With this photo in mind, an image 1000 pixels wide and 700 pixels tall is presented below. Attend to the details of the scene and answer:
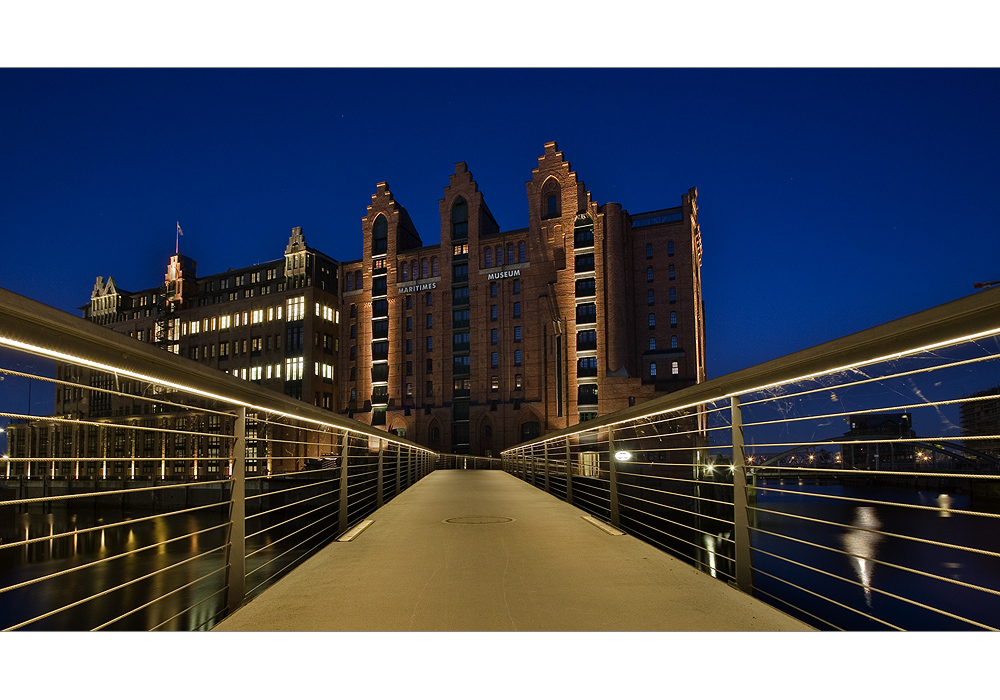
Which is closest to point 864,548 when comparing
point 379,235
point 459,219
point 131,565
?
point 459,219

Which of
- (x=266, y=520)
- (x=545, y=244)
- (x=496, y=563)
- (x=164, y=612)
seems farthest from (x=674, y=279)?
(x=496, y=563)

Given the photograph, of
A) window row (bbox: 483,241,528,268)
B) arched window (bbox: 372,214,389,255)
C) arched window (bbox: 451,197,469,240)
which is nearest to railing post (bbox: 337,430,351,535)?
window row (bbox: 483,241,528,268)

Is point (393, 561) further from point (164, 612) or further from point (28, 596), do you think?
point (28, 596)

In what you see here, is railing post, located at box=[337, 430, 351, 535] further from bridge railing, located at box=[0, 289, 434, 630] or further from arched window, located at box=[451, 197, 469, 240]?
arched window, located at box=[451, 197, 469, 240]

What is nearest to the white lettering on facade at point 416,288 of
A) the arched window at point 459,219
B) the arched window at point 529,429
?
the arched window at point 459,219

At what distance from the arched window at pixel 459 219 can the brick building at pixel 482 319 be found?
0.10 m

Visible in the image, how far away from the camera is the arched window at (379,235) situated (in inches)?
2361

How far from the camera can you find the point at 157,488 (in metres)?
3.92

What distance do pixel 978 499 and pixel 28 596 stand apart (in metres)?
82.7

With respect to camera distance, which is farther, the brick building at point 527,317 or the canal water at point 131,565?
the brick building at point 527,317

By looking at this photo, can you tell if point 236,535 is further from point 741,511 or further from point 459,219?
point 459,219

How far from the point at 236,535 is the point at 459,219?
54.7m

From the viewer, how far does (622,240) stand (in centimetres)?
5056

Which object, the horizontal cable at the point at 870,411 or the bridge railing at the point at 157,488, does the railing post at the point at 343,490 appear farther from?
the horizontal cable at the point at 870,411
